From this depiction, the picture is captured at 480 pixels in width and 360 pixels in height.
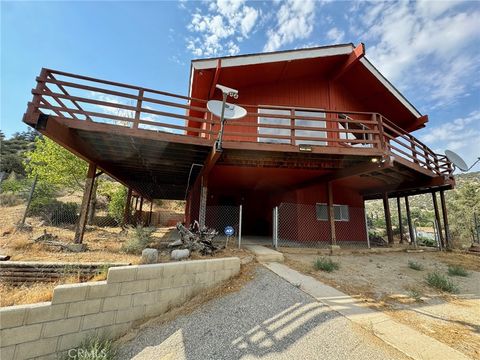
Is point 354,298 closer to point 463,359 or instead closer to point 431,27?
point 463,359

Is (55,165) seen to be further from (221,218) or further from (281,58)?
(281,58)

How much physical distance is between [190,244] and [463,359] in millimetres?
5406

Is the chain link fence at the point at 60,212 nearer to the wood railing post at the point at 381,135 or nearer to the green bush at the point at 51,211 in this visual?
the green bush at the point at 51,211

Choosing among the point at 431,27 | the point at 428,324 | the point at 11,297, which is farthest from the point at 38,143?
the point at 431,27

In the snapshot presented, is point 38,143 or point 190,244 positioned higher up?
point 38,143

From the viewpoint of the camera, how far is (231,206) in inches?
541

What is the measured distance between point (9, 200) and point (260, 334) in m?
23.1

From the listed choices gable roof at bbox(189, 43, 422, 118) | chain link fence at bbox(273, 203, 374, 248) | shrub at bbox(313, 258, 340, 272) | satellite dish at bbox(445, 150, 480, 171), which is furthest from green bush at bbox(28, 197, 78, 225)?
satellite dish at bbox(445, 150, 480, 171)

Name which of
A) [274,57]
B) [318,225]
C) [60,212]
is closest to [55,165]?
[60,212]

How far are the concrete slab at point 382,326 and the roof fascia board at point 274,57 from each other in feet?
24.5

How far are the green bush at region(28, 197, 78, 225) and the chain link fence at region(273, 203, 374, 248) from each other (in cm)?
1247

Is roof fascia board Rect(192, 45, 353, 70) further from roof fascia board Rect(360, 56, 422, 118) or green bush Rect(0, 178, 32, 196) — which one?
green bush Rect(0, 178, 32, 196)

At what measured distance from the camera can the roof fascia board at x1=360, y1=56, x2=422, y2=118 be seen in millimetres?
9758

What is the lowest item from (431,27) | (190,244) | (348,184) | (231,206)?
(190,244)
